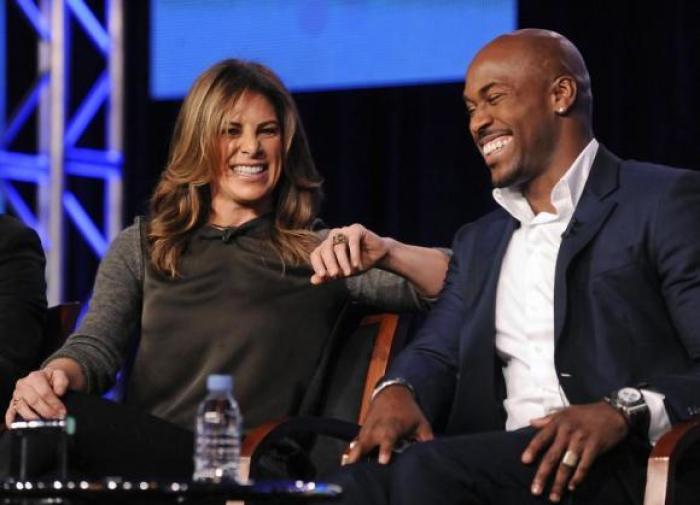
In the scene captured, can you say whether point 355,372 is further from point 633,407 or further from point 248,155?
point 633,407

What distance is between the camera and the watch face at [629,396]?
266 centimetres

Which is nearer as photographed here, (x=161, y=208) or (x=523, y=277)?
(x=523, y=277)

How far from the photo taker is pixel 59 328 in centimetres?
365

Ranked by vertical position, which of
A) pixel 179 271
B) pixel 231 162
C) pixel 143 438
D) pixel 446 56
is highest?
pixel 446 56

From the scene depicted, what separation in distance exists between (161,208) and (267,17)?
211 centimetres

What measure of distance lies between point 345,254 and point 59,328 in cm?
89

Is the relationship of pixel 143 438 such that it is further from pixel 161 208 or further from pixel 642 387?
pixel 642 387

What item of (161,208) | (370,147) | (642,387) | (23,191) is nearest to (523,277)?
(642,387)

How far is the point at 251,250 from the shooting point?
3553 millimetres

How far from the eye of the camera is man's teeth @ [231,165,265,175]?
357 centimetres

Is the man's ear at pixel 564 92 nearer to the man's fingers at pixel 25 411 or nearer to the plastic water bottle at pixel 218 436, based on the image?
the plastic water bottle at pixel 218 436

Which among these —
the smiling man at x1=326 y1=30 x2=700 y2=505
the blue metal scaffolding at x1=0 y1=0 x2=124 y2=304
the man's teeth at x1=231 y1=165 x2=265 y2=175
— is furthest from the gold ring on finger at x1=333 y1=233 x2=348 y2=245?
the blue metal scaffolding at x1=0 y1=0 x2=124 y2=304

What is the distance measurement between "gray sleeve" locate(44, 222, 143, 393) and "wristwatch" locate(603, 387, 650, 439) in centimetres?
128

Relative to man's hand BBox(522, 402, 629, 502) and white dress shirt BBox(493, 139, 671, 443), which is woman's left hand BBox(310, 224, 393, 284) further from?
man's hand BBox(522, 402, 629, 502)
